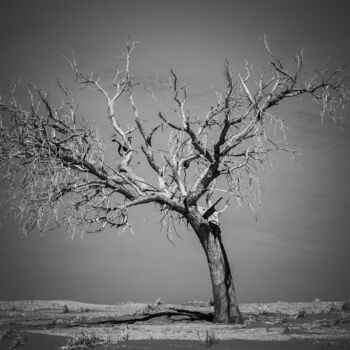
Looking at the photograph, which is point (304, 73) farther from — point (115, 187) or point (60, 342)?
point (60, 342)

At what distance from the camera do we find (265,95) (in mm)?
12906

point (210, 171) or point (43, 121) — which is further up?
point (43, 121)

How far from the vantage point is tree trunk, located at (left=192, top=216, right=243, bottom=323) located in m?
13.1

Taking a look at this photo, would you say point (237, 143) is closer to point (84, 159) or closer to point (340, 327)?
point (84, 159)

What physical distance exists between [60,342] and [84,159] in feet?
19.2

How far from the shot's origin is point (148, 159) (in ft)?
48.9

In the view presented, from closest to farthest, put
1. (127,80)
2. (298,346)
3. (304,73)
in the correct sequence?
1. (298,346)
2. (304,73)
3. (127,80)

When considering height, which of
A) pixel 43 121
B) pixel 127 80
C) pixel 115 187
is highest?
pixel 127 80

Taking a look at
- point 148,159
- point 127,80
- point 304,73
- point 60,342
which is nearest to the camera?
point 60,342

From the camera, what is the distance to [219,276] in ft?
43.2

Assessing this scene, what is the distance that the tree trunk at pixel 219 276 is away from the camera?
13.1m

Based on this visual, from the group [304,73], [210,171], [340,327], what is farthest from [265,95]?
[340,327]

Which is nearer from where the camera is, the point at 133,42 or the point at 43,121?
the point at 43,121

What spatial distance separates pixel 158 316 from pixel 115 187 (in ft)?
16.4
